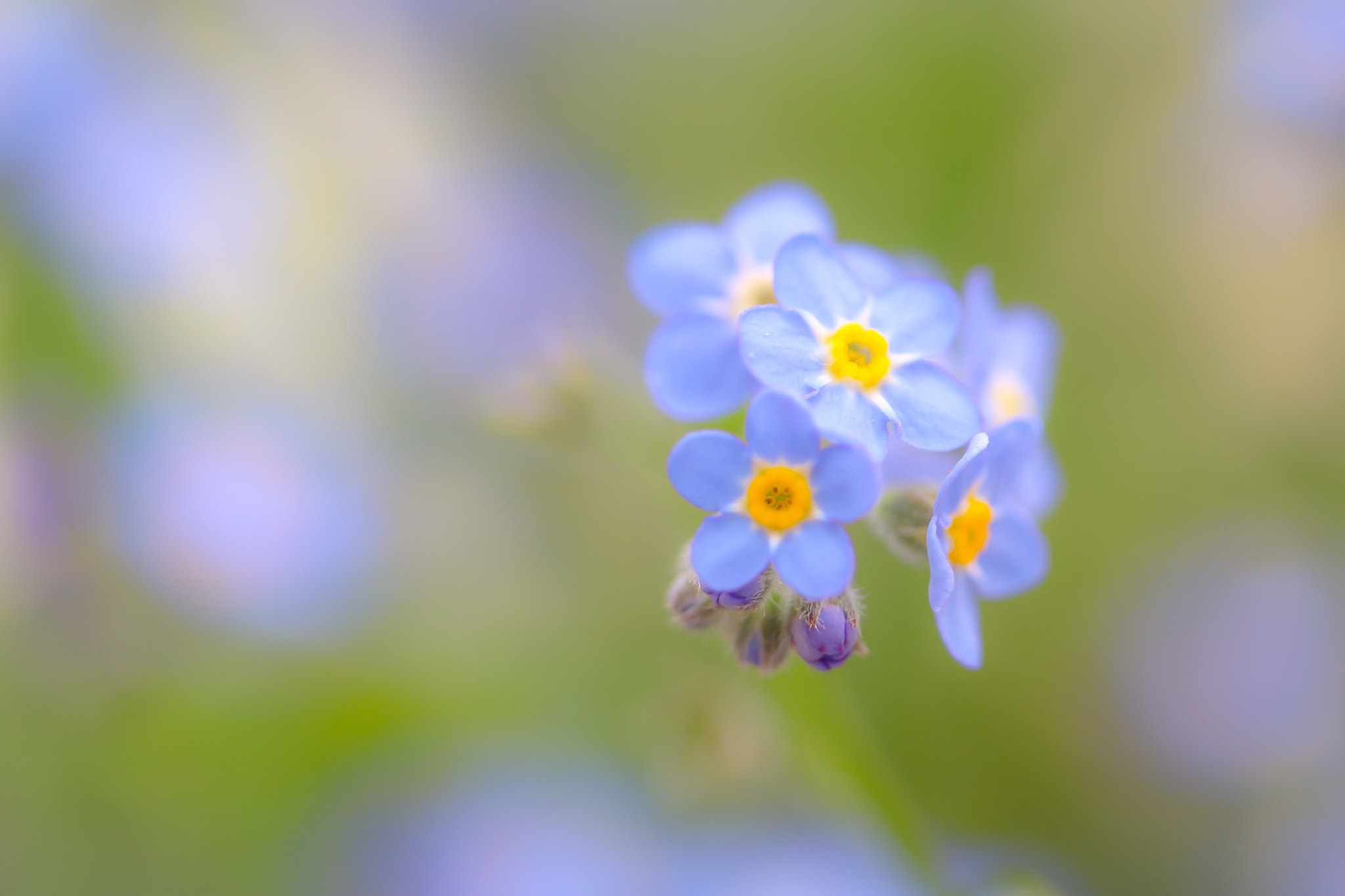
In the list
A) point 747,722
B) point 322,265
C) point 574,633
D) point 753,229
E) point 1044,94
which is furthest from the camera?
point 322,265

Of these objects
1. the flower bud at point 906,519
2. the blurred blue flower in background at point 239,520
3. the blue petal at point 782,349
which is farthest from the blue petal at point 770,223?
the blurred blue flower in background at point 239,520

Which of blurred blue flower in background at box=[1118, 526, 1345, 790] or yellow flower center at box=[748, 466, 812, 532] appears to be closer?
yellow flower center at box=[748, 466, 812, 532]

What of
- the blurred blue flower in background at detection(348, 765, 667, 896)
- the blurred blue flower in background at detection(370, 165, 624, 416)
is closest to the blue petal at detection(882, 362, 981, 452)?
the blurred blue flower in background at detection(348, 765, 667, 896)

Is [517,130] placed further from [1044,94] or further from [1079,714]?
[1079,714]

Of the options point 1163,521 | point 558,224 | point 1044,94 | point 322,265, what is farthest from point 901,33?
point 322,265

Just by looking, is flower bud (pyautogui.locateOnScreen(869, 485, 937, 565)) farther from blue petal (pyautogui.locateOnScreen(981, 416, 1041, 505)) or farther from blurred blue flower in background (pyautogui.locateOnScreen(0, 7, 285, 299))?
blurred blue flower in background (pyautogui.locateOnScreen(0, 7, 285, 299))

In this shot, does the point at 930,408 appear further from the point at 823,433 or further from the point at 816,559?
the point at 816,559
